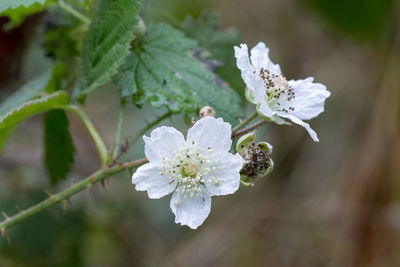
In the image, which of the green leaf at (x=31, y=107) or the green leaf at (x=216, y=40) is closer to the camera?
the green leaf at (x=31, y=107)

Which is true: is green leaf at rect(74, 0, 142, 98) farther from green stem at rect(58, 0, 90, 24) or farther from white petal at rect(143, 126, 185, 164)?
white petal at rect(143, 126, 185, 164)

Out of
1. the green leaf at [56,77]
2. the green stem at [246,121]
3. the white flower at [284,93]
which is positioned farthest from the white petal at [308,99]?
the green leaf at [56,77]

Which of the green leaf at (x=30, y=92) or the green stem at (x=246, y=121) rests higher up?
the green leaf at (x=30, y=92)

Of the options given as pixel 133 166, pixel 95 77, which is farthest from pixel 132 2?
pixel 133 166

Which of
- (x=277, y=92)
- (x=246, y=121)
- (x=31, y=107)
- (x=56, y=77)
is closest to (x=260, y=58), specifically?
(x=277, y=92)

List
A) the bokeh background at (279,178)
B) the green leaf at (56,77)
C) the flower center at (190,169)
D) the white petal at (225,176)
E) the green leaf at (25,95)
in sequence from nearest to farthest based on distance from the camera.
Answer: the white petal at (225,176) < the flower center at (190,169) < the green leaf at (25,95) < the green leaf at (56,77) < the bokeh background at (279,178)

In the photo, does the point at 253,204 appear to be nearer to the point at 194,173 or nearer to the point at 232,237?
the point at 232,237

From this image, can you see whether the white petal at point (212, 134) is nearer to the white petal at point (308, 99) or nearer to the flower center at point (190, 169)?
the flower center at point (190, 169)

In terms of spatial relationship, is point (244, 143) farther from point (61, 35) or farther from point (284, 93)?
point (61, 35)
